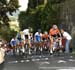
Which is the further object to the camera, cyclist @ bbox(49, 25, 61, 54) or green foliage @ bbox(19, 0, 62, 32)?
green foliage @ bbox(19, 0, 62, 32)

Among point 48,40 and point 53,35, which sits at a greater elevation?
point 53,35

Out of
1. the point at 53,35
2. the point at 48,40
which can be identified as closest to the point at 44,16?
the point at 48,40

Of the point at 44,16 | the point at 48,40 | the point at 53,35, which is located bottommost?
the point at 48,40

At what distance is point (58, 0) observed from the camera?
4856 cm

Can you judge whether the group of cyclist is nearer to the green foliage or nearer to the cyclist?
the cyclist

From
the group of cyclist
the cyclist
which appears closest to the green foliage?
the group of cyclist

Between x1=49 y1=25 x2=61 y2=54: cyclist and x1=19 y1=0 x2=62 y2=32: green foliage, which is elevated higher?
x1=19 y1=0 x2=62 y2=32: green foliage

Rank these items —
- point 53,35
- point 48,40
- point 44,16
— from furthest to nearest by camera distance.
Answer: point 44,16, point 48,40, point 53,35

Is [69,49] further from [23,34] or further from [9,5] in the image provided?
[9,5]

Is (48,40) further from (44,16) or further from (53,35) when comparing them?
(44,16)

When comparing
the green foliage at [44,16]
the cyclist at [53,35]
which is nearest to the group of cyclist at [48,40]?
the cyclist at [53,35]

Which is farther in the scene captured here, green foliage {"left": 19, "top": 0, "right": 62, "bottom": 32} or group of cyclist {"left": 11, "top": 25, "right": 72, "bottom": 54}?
green foliage {"left": 19, "top": 0, "right": 62, "bottom": 32}

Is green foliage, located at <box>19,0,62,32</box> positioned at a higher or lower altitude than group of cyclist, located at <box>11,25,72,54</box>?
higher

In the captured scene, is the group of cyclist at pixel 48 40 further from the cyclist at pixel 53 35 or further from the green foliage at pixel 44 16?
the green foliage at pixel 44 16
